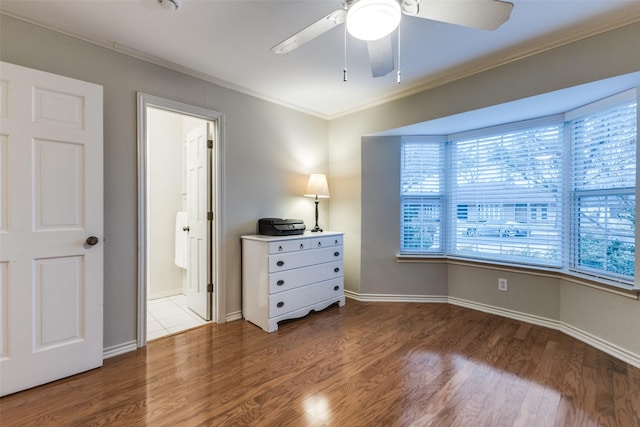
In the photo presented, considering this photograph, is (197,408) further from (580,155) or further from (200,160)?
(580,155)

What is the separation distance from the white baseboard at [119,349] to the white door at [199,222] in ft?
2.26

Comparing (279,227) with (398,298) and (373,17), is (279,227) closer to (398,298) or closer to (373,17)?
(398,298)

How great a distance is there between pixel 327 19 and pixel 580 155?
251cm

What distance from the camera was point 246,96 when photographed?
2910mm

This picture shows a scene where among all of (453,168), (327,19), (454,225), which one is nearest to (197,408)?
(327,19)

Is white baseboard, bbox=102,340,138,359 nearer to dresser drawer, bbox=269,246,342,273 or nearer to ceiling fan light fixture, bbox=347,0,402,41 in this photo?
dresser drawer, bbox=269,246,342,273

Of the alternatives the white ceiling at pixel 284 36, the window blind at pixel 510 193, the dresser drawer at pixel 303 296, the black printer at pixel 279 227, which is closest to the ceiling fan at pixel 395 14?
the white ceiling at pixel 284 36

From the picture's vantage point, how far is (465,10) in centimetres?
130

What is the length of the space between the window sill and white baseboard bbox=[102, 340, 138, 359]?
2689 millimetres

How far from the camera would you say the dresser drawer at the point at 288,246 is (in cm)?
255

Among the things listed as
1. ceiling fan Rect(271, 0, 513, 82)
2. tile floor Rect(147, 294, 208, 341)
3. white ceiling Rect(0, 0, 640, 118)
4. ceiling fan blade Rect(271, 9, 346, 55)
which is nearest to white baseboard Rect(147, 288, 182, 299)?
tile floor Rect(147, 294, 208, 341)

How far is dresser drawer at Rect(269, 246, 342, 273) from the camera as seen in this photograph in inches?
101

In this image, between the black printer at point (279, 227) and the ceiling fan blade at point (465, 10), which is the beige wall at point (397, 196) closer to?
the black printer at point (279, 227)

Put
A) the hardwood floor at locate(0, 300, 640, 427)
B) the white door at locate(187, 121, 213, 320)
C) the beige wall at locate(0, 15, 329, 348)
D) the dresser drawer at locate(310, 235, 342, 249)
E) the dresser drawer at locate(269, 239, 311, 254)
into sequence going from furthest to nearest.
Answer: the dresser drawer at locate(310, 235, 342, 249) < the white door at locate(187, 121, 213, 320) < the dresser drawer at locate(269, 239, 311, 254) < the beige wall at locate(0, 15, 329, 348) < the hardwood floor at locate(0, 300, 640, 427)
